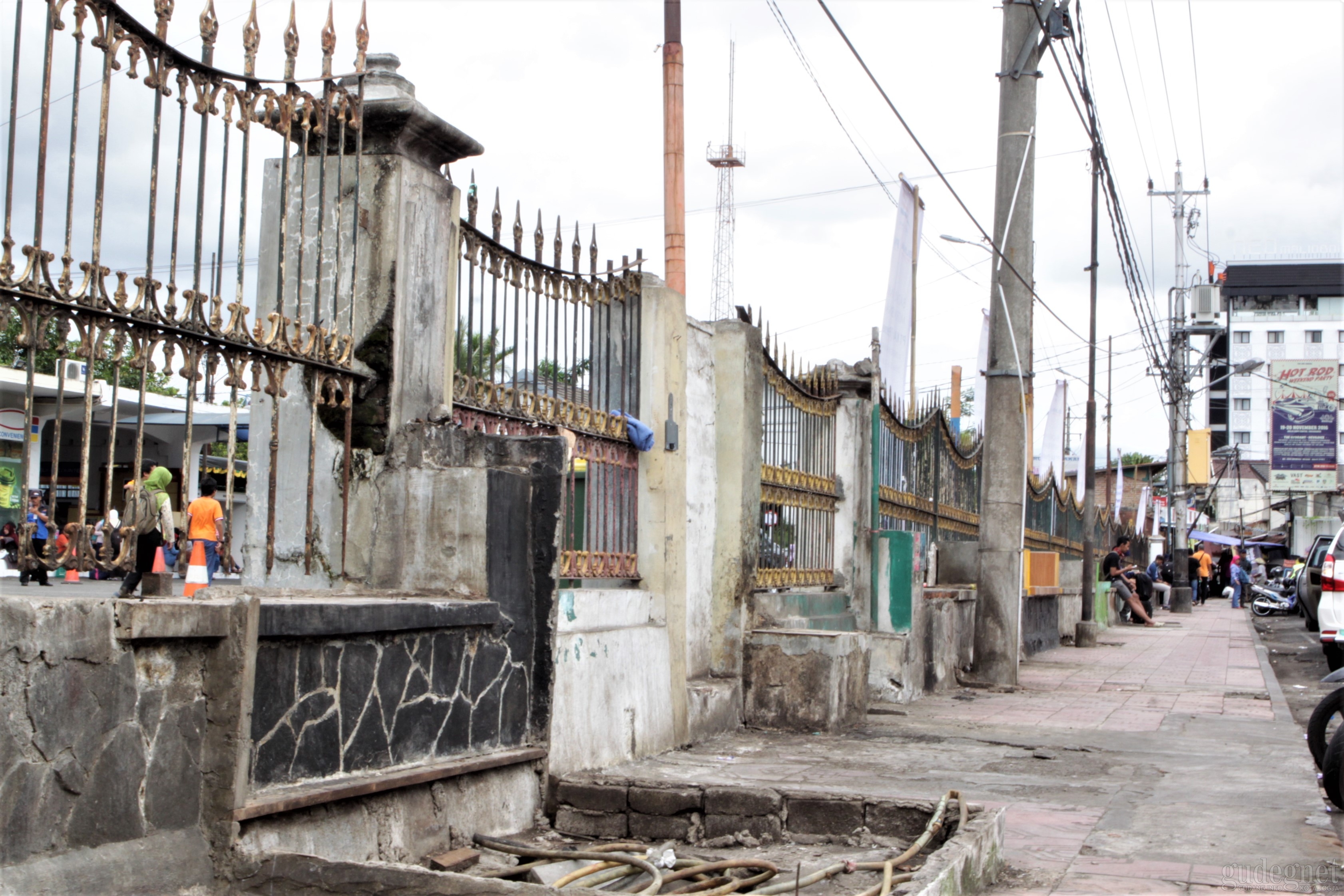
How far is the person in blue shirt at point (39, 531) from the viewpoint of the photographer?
4160 millimetres

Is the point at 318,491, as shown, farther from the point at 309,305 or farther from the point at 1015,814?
the point at 1015,814

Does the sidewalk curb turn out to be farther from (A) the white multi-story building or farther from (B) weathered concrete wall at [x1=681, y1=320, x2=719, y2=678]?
(A) the white multi-story building

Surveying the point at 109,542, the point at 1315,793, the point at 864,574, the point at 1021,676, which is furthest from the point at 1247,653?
the point at 109,542

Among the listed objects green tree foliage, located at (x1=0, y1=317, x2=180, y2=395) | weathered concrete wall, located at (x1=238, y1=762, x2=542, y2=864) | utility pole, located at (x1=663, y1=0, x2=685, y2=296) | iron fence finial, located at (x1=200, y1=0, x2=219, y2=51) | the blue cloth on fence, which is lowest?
weathered concrete wall, located at (x1=238, y1=762, x2=542, y2=864)

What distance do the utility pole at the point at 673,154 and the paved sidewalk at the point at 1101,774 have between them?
14.5 ft

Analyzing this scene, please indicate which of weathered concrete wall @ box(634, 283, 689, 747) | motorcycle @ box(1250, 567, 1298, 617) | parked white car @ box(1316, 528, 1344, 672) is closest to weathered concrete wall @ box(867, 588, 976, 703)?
weathered concrete wall @ box(634, 283, 689, 747)

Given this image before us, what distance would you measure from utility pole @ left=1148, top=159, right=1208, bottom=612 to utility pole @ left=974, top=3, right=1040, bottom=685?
24001 millimetres

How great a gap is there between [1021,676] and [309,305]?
1106 centimetres

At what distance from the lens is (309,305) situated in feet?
18.8

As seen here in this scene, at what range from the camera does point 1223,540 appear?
56.8m

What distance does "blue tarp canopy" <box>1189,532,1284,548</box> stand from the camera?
54.6m

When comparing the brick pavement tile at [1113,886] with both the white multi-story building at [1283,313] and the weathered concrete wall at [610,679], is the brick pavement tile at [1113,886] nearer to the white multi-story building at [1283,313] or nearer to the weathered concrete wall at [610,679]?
the weathered concrete wall at [610,679]

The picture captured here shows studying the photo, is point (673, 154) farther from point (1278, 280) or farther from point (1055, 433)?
point (1278, 280)

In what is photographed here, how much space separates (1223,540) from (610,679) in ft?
182
